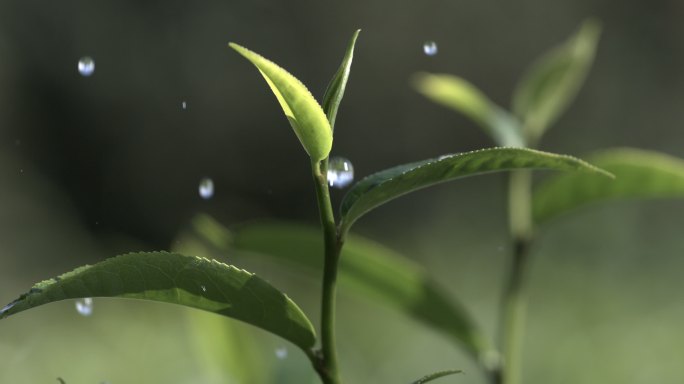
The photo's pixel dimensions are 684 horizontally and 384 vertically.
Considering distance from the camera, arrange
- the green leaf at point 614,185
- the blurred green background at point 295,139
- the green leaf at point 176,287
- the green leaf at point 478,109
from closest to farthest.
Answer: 1. the green leaf at point 176,287
2. the green leaf at point 614,185
3. the green leaf at point 478,109
4. the blurred green background at point 295,139

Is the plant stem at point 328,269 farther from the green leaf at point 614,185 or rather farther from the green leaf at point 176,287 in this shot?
the green leaf at point 614,185

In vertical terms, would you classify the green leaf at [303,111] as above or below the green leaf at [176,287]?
above

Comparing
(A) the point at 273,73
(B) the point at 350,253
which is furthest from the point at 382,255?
(A) the point at 273,73

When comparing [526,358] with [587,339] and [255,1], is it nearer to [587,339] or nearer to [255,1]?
[587,339]

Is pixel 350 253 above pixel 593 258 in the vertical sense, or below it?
above

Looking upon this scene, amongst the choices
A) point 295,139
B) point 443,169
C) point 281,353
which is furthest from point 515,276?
point 295,139

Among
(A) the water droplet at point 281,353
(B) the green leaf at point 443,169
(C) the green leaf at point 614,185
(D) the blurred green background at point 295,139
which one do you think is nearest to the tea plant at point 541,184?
(C) the green leaf at point 614,185

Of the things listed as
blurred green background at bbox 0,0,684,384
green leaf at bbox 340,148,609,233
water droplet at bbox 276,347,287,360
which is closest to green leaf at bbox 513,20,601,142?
water droplet at bbox 276,347,287,360
